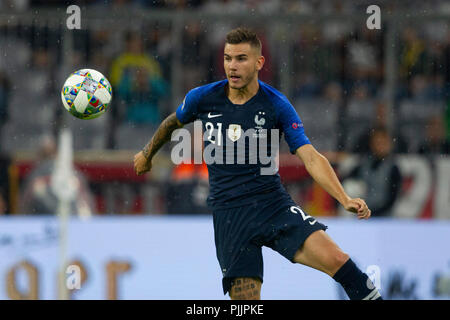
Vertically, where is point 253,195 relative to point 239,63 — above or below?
below

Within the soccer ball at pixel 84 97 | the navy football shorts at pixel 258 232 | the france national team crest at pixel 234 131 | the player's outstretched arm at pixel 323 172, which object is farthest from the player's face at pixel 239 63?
the soccer ball at pixel 84 97

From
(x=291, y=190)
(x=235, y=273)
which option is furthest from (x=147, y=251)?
(x=235, y=273)

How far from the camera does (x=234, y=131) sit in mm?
6871

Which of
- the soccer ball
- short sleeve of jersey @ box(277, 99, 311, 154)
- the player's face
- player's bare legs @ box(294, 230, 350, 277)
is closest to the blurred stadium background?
the soccer ball

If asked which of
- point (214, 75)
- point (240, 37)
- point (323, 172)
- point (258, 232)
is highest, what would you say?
point (240, 37)

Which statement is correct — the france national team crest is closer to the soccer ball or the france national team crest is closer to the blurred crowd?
the soccer ball

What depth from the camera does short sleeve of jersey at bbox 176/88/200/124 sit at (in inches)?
277

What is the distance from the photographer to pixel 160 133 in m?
7.29

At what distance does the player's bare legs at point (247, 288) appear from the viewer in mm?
6750

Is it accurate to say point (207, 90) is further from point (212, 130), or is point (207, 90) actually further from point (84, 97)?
point (84, 97)

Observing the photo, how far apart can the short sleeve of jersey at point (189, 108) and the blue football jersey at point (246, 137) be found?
149 mm

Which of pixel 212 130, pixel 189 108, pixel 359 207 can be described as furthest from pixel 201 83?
pixel 359 207

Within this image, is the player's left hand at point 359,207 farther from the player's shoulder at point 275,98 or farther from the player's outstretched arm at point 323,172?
the player's shoulder at point 275,98

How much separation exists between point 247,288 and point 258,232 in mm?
417
